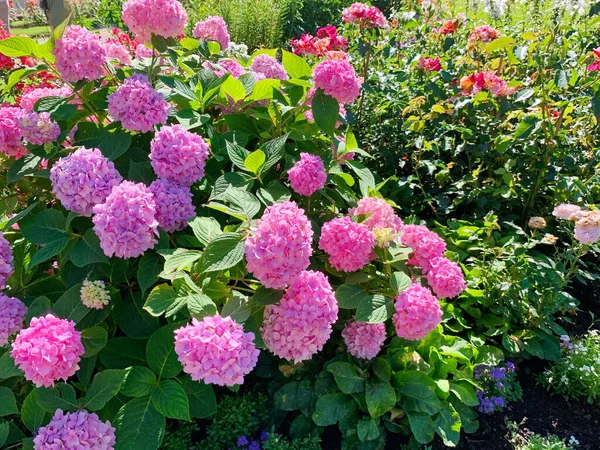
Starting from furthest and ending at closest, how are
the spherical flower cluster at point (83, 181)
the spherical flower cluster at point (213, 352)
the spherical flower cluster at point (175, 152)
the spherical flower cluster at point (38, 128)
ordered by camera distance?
the spherical flower cluster at point (38, 128) < the spherical flower cluster at point (175, 152) < the spherical flower cluster at point (83, 181) < the spherical flower cluster at point (213, 352)

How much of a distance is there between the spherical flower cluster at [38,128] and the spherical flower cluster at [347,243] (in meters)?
1.00

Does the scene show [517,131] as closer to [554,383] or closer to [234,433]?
[554,383]

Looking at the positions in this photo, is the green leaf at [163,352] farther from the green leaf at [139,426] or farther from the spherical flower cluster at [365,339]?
the spherical flower cluster at [365,339]

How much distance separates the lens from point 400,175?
3.27m

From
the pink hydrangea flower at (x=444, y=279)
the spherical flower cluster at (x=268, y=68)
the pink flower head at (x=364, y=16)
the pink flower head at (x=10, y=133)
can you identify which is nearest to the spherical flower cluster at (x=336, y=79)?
the spherical flower cluster at (x=268, y=68)

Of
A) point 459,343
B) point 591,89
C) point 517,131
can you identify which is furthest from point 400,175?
point 459,343

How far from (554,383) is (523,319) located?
30 centimetres

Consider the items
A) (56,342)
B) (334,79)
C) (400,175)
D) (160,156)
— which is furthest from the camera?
(400,175)

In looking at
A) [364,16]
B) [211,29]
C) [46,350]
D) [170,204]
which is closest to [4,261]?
[46,350]

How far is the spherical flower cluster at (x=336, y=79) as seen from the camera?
1796mm

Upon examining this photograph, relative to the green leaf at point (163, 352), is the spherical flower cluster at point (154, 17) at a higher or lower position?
higher

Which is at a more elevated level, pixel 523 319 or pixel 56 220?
pixel 56 220

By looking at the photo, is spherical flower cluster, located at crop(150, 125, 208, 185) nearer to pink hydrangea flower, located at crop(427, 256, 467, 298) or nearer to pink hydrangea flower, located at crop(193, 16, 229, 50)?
pink hydrangea flower, located at crop(427, 256, 467, 298)

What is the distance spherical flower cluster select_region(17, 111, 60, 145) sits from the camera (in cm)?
174
